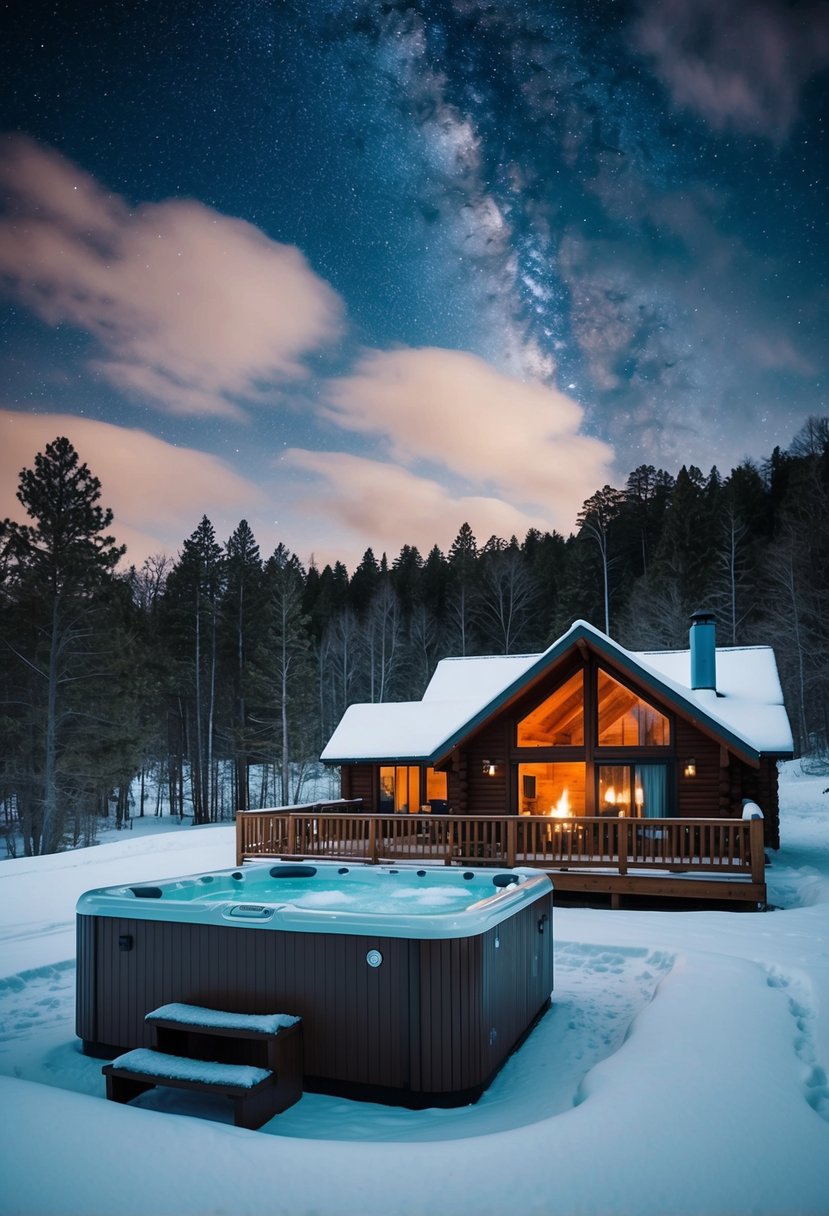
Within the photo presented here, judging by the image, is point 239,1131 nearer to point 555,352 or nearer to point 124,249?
point 124,249

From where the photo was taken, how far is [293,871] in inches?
349

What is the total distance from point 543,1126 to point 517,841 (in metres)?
8.49

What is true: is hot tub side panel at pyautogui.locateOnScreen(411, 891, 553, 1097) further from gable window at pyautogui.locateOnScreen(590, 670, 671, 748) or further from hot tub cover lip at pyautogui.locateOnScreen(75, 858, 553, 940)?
gable window at pyautogui.locateOnScreen(590, 670, 671, 748)

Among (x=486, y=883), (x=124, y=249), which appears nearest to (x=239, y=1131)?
(x=486, y=883)

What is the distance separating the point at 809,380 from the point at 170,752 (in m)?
28.1

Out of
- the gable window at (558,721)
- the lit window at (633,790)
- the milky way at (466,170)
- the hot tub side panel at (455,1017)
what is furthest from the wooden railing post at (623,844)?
the milky way at (466,170)

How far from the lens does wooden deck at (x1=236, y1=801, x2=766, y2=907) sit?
9.77 meters

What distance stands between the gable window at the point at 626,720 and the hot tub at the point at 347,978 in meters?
6.93

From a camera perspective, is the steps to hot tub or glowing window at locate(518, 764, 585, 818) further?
glowing window at locate(518, 764, 585, 818)

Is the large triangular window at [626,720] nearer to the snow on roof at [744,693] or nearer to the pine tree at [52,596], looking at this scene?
the snow on roof at [744,693]

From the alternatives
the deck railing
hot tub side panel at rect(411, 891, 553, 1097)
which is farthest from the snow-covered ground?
the deck railing

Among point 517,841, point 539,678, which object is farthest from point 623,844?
point 539,678

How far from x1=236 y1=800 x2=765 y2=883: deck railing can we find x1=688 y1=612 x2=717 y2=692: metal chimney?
3.54 metres

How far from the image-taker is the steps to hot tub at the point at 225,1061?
4184mm
